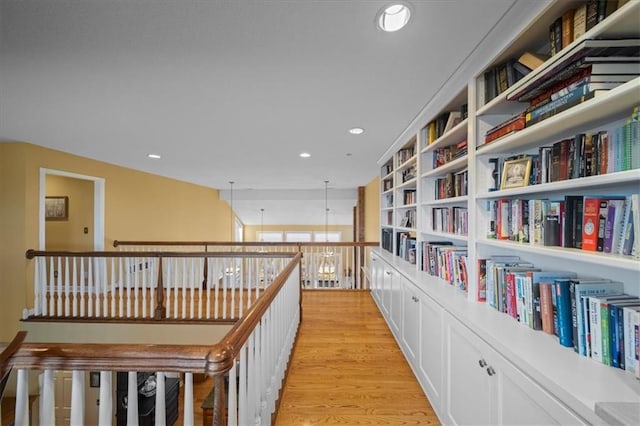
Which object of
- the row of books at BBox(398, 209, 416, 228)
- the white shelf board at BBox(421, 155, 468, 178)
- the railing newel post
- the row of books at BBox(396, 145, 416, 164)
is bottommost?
the railing newel post

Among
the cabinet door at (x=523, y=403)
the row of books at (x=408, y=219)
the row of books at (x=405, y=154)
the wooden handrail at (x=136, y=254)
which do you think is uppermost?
the row of books at (x=405, y=154)

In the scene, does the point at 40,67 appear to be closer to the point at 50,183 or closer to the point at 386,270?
the point at 386,270

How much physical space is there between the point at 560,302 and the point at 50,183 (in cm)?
683

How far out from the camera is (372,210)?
665cm

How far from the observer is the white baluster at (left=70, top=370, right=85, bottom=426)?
89 cm

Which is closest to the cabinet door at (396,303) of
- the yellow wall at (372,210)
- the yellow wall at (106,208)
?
the yellow wall at (372,210)

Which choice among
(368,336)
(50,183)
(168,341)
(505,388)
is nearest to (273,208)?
(50,183)

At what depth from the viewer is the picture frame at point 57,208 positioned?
463 centimetres

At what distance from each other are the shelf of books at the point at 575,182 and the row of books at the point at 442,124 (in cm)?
42

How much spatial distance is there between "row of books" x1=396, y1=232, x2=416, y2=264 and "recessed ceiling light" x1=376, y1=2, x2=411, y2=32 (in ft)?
7.07

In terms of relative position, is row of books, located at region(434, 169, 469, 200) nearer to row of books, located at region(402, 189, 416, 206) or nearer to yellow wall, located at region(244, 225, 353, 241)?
row of books, located at region(402, 189, 416, 206)

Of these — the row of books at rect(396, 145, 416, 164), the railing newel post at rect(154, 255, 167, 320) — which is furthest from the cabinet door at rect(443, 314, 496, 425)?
the railing newel post at rect(154, 255, 167, 320)

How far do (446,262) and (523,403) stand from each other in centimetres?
119

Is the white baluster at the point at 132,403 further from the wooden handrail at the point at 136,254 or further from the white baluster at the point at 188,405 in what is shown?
the wooden handrail at the point at 136,254
